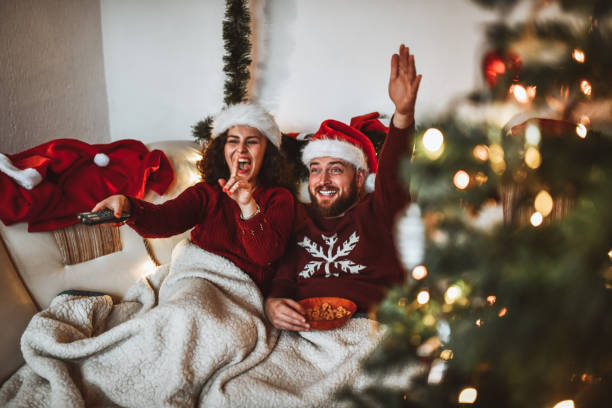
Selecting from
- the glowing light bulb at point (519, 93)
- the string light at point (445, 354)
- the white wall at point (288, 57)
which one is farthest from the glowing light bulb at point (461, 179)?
the white wall at point (288, 57)

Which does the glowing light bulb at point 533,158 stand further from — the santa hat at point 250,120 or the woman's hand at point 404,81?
the santa hat at point 250,120

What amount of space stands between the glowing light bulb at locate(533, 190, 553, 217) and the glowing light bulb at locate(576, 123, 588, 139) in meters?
0.07

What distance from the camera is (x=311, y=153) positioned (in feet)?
4.60

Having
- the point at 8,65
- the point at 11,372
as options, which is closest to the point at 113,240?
the point at 11,372

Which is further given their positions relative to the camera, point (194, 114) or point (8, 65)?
point (194, 114)

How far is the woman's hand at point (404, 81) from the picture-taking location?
97 centimetres

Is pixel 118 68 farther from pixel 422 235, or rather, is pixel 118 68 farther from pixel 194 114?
pixel 422 235

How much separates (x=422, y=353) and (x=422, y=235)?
6.7 inches

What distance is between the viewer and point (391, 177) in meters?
1.17

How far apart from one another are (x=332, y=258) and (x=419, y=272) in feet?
→ 2.23

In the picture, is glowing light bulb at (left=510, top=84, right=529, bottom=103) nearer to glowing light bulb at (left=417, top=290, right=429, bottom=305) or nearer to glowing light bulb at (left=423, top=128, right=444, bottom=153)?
glowing light bulb at (left=423, top=128, right=444, bottom=153)

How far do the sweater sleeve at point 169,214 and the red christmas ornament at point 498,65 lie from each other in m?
0.97

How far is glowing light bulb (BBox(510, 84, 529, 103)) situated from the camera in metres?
0.47

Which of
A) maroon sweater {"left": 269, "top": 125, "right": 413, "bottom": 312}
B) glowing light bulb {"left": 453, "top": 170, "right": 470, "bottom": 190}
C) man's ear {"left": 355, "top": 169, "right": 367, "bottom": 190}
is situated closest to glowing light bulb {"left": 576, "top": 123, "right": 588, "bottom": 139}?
glowing light bulb {"left": 453, "top": 170, "right": 470, "bottom": 190}
